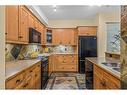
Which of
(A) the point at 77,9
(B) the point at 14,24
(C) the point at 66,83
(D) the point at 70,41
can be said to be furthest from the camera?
(D) the point at 70,41

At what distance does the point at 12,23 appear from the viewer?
3.17 metres

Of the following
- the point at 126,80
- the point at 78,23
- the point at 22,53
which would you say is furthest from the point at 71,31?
the point at 126,80

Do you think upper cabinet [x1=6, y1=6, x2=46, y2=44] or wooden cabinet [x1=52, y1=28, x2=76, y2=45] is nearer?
upper cabinet [x1=6, y1=6, x2=46, y2=44]

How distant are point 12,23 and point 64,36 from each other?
565 centimetres

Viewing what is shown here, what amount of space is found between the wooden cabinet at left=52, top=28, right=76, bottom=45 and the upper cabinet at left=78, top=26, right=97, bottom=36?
2.63 ft

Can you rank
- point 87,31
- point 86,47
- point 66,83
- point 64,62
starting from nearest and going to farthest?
point 66,83
point 86,47
point 87,31
point 64,62

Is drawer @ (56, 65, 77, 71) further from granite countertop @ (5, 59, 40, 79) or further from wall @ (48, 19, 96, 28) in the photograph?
granite countertop @ (5, 59, 40, 79)

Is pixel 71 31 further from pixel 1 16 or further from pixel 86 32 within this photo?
pixel 1 16

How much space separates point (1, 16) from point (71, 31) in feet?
24.9

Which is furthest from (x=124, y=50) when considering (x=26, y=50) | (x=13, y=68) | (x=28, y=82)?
(x=26, y=50)

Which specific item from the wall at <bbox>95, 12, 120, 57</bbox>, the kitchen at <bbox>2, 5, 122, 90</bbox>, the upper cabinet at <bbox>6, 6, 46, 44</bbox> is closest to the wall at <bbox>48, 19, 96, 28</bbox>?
the kitchen at <bbox>2, 5, 122, 90</bbox>

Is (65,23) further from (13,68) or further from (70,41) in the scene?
(13,68)

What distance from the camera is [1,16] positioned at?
3.99 ft

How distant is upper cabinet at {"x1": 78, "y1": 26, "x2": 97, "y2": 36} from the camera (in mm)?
7863
